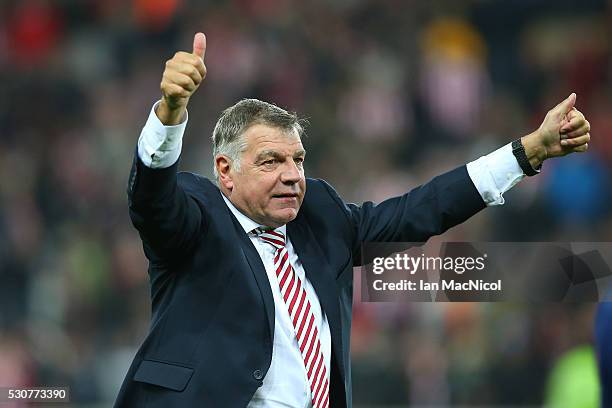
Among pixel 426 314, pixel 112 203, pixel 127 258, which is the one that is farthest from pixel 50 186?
pixel 426 314

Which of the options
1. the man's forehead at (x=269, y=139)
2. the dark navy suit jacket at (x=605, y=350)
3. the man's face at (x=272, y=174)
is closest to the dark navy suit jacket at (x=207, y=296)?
the man's face at (x=272, y=174)

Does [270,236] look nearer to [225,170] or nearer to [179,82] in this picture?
[225,170]

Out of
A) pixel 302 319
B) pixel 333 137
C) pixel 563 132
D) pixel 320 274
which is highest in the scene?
pixel 333 137

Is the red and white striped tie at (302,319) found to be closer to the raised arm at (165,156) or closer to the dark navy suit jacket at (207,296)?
the dark navy suit jacket at (207,296)

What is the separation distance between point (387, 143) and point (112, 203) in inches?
95.7

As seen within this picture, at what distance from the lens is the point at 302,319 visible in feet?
14.4

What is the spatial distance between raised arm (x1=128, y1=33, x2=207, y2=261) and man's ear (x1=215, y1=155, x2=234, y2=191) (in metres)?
0.39

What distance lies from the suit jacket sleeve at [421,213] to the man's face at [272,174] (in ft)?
1.27

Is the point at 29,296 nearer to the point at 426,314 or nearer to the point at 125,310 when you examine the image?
the point at 125,310

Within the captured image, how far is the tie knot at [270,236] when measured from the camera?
4.47 m

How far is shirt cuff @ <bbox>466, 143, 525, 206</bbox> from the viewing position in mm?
4520

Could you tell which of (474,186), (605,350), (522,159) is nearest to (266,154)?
(474,186)

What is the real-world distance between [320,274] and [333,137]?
21.8 ft

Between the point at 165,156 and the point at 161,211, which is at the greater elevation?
the point at 165,156
